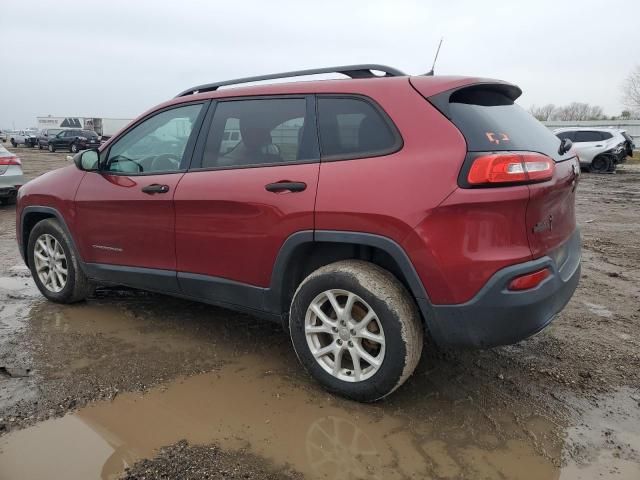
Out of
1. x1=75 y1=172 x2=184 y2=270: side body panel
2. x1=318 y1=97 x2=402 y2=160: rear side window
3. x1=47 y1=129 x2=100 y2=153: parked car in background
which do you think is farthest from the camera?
x1=47 y1=129 x2=100 y2=153: parked car in background

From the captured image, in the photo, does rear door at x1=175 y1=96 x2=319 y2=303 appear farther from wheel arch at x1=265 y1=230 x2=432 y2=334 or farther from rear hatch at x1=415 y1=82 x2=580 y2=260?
rear hatch at x1=415 y1=82 x2=580 y2=260

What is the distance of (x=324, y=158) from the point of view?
2896mm

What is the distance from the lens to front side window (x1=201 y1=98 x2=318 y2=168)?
3.06m

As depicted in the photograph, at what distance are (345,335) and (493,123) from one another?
1366mm

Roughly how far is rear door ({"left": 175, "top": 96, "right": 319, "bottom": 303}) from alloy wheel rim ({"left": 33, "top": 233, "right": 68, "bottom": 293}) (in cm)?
148

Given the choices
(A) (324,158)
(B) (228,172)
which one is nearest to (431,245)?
(A) (324,158)

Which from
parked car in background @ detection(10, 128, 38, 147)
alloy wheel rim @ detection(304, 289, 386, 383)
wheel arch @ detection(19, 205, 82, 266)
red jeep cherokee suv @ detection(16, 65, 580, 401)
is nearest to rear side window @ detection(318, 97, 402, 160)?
red jeep cherokee suv @ detection(16, 65, 580, 401)

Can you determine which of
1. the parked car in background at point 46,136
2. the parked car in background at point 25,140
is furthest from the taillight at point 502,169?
the parked car in background at point 25,140

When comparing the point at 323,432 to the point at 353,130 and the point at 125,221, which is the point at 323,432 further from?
the point at 125,221

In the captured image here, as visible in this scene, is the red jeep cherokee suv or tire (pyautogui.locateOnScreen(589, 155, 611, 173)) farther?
tire (pyautogui.locateOnScreen(589, 155, 611, 173))

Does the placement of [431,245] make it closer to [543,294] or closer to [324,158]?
[543,294]

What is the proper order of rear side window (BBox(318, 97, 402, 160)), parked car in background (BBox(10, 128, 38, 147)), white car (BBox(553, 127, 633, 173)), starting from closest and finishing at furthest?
rear side window (BBox(318, 97, 402, 160)), white car (BBox(553, 127, 633, 173)), parked car in background (BBox(10, 128, 38, 147))

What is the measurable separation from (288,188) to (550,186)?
4.52 ft

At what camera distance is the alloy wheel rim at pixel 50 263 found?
4.39 m
